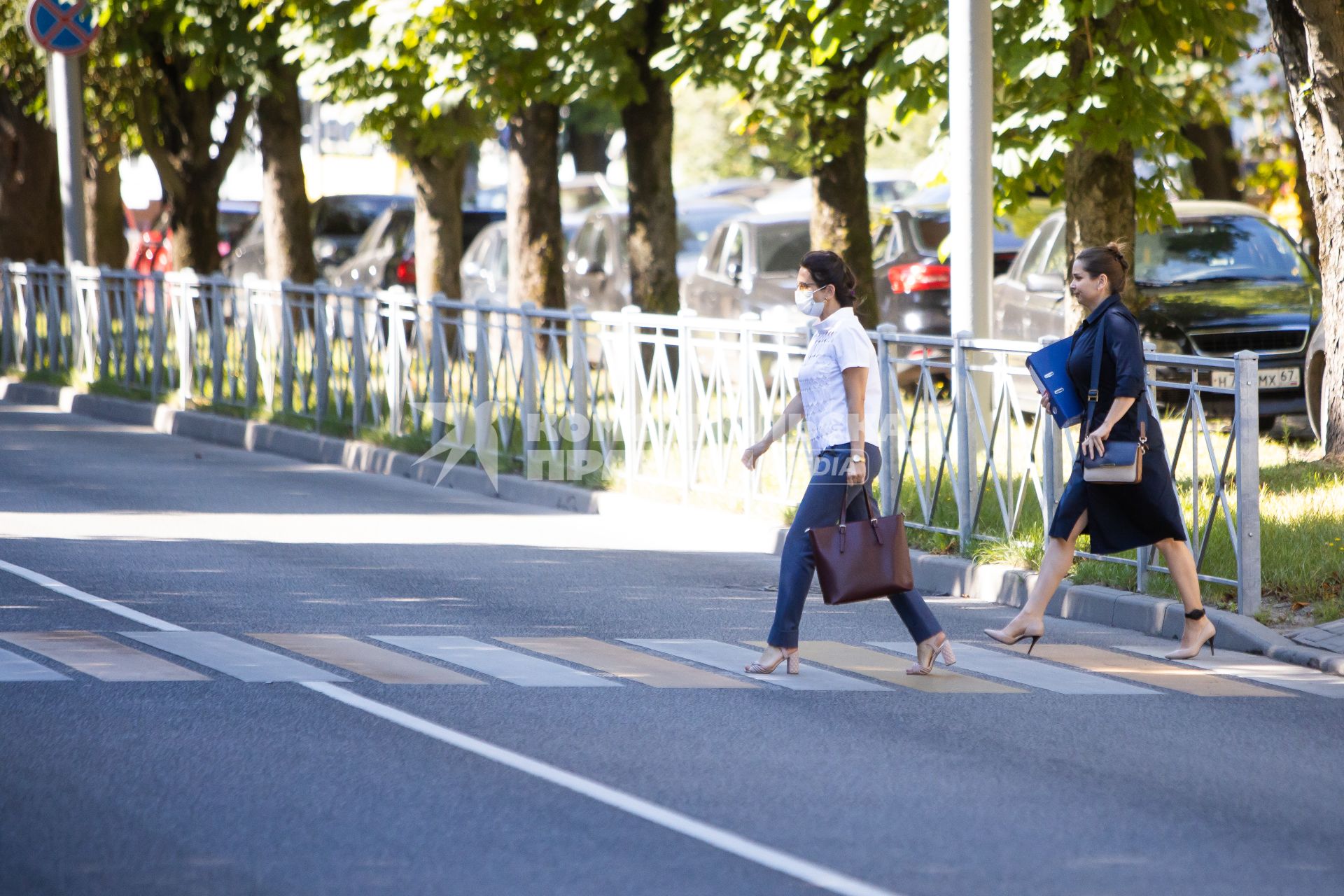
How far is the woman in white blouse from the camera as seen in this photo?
24.2ft

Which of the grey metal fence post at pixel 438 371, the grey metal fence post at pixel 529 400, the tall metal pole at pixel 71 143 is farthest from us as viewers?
the tall metal pole at pixel 71 143

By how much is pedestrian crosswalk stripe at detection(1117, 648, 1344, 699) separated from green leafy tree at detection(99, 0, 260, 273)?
15.4 metres

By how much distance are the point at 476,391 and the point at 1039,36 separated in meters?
4.69

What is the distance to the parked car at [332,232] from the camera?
98.9ft

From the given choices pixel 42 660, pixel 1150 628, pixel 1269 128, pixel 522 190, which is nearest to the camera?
pixel 42 660

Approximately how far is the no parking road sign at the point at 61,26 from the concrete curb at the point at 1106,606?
12.3 meters

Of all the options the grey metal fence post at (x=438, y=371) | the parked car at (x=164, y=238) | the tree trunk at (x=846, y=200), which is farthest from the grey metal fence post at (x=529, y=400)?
the parked car at (x=164, y=238)

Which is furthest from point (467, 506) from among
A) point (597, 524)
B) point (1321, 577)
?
point (1321, 577)

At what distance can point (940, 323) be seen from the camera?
56.5 feet

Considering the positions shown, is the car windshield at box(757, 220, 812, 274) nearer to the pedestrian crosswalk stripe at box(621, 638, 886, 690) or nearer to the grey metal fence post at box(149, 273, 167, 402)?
the grey metal fence post at box(149, 273, 167, 402)

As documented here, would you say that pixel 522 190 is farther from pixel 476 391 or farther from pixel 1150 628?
pixel 1150 628

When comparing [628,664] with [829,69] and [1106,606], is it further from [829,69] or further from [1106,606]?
[829,69]

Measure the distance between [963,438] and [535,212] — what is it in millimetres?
9692

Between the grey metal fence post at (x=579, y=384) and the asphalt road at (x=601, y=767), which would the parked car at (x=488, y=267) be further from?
the asphalt road at (x=601, y=767)
